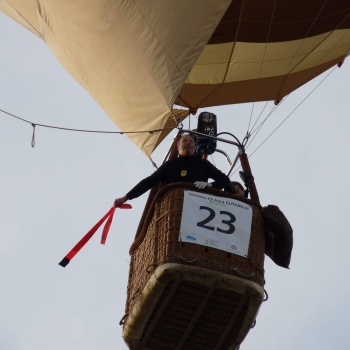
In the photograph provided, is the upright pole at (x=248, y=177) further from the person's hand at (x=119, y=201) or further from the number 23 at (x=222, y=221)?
the person's hand at (x=119, y=201)

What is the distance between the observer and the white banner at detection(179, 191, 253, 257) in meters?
10.2

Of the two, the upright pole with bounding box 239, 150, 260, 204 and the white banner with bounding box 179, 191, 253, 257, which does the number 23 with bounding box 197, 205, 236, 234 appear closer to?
the white banner with bounding box 179, 191, 253, 257

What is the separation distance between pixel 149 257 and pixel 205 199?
0.59 metres

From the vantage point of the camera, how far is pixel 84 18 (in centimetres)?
1135

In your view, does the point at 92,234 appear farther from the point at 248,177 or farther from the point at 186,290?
the point at 248,177

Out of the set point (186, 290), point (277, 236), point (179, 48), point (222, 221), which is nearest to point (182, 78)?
point (179, 48)

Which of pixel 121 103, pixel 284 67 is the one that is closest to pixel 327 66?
pixel 284 67

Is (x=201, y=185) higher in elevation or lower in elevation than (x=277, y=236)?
higher

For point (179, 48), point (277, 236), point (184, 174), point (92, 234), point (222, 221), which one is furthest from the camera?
point (179, 48)

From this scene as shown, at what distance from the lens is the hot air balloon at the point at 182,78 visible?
10172 millimetres

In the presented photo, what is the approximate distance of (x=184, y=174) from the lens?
10.5m

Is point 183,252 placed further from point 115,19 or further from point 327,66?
point 327,66

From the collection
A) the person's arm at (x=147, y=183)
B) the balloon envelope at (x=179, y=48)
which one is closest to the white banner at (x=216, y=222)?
the person's arm at (x=147, y=183)

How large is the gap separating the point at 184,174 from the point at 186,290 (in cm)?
91
